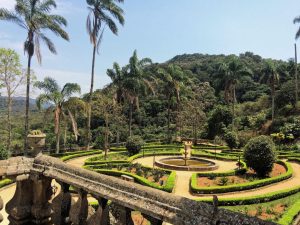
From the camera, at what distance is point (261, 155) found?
2012 cm

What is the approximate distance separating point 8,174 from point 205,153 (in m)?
28.2

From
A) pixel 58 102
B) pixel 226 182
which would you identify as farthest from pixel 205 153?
pixel 58 102

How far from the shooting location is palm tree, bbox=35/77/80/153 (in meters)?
28.5

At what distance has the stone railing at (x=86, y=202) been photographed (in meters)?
2.79

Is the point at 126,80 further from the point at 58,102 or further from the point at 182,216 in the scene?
the point at 182,216

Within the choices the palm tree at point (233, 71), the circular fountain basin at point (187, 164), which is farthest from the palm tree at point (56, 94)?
the palm tree at point (233, 71)

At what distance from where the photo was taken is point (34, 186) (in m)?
4.25

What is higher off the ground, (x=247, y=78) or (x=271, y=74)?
(x=271, y=74)

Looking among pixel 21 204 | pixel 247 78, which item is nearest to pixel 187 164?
pixel 21 204

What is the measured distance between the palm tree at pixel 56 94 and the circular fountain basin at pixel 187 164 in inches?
391

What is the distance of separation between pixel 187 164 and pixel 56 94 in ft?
43.1

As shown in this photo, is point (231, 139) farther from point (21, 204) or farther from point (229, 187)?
point (21, 204)

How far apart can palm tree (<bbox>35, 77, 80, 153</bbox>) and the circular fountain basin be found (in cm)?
994

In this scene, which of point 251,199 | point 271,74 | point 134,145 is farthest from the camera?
point 271,74
